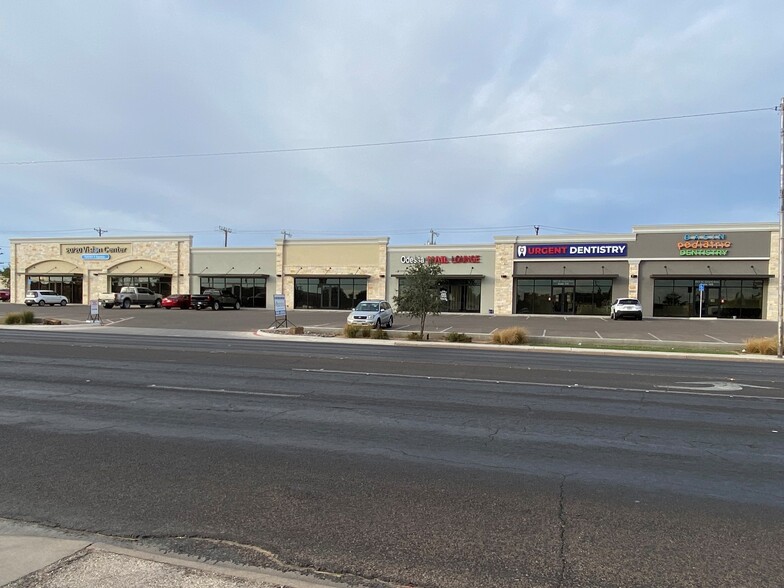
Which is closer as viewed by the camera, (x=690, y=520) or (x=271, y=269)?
(x=690, y=520)

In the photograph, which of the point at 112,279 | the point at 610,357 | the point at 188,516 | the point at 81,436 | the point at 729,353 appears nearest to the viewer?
the point at 188,516

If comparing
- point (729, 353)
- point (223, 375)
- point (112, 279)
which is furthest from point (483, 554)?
point (112, 279)

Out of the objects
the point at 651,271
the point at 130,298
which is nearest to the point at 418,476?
the point at 651,271

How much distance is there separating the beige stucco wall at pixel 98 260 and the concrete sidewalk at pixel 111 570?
174 ft

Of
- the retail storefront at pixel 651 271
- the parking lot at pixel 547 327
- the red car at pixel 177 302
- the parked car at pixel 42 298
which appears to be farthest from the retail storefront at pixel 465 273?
the parked car at pixel 42 298

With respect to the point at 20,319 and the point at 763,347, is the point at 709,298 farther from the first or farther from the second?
the point at 20,319

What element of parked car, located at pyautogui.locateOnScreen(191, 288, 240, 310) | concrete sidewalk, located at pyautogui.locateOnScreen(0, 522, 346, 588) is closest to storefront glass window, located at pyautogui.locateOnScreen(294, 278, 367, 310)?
parked car, located at pyautogui.locateOnScreen(191, 288, 240, 310)

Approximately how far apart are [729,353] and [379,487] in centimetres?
2082

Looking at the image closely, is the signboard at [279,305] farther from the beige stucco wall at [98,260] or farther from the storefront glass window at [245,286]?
the beige stucco wall at [98,260]

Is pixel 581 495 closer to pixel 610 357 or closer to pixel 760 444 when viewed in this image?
pixel 760 444

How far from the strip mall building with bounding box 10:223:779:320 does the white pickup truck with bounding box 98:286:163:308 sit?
4.86m

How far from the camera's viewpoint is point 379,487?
479 centimetres

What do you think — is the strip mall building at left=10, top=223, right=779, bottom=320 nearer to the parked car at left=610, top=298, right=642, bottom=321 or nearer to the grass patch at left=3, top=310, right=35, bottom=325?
the parked car at left=610, top=298, right=642, bottom=321

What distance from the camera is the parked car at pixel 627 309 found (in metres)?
37.9
